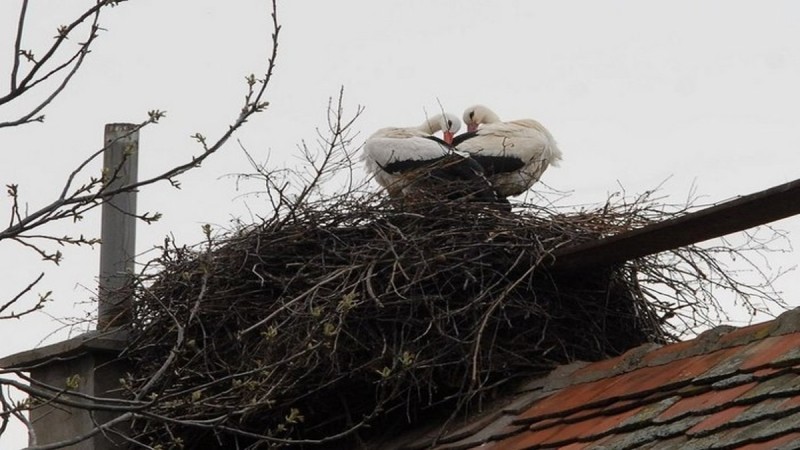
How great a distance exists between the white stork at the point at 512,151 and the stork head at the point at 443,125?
531 mm

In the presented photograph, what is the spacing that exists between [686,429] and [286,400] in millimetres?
2125

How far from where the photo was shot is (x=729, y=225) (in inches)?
214

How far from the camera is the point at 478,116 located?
1043cm

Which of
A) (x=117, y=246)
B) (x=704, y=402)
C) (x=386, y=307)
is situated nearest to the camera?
(x=704, y=402)

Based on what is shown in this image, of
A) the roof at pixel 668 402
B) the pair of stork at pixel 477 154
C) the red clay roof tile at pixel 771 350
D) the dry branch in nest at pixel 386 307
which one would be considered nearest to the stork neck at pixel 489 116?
the pair of stork at pixel 477 154

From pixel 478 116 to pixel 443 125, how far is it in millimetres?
307

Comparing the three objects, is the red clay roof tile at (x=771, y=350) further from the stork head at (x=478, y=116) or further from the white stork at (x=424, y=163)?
the stork head at (x=478, y=116)

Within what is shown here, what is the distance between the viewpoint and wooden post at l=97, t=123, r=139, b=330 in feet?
22.8

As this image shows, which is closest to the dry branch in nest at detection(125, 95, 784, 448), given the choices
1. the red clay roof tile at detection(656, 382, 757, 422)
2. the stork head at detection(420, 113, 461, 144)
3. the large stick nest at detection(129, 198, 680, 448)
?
the large stick nest at detection(129, 198, 680, 448)

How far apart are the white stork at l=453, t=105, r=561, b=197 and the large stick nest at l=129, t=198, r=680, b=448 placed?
1.80m

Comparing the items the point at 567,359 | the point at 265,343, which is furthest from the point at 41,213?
the point at 567,359

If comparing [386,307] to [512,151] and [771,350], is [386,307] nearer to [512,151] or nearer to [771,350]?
[771,350]

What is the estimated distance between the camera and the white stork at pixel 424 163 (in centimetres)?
812

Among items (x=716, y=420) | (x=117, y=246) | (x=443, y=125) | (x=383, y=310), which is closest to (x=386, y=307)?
(x=383, y=310)
